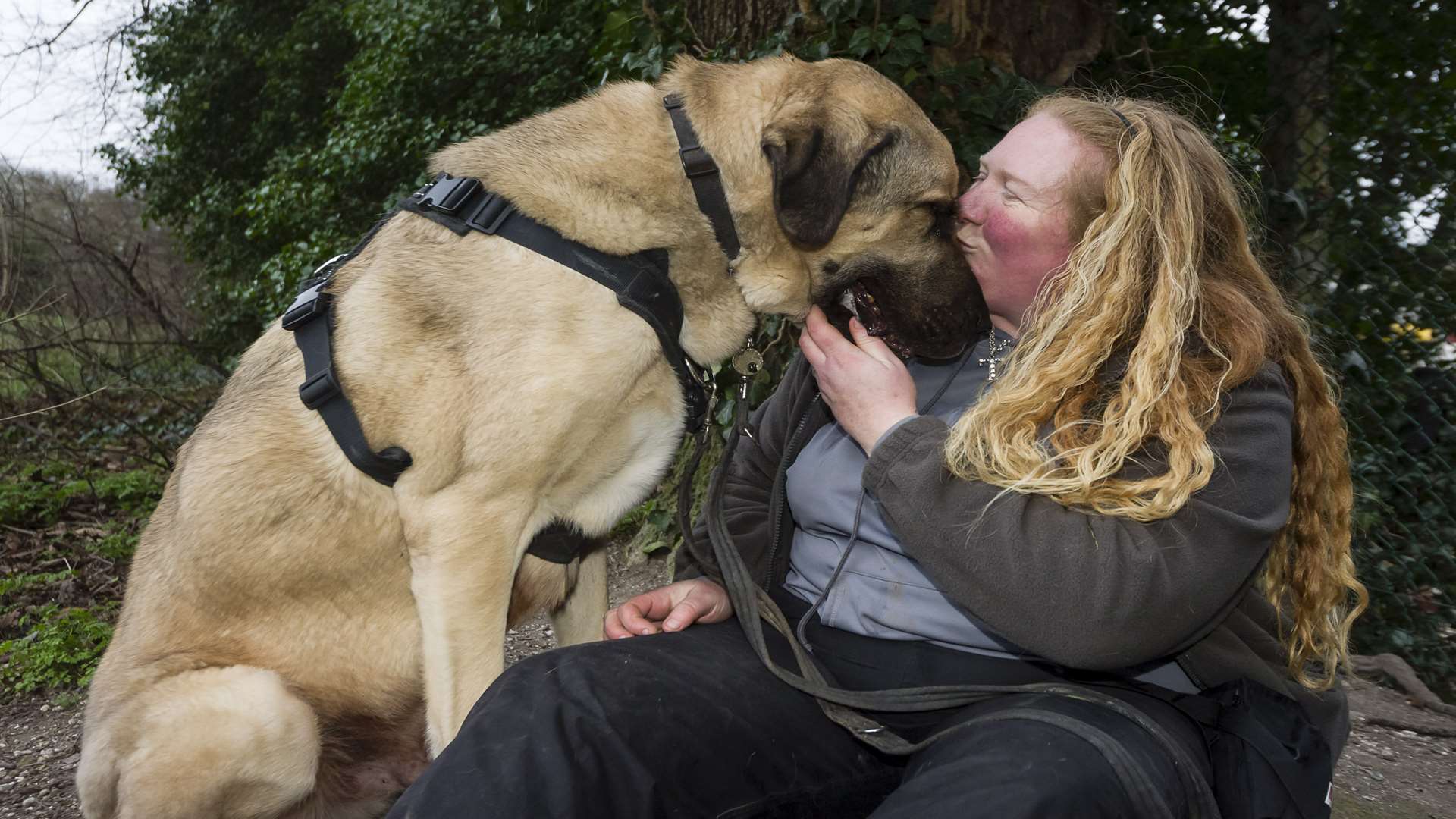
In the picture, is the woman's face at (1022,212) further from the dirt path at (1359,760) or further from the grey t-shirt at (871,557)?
the dirt path at (1359,760)

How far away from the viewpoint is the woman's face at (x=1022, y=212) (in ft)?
7.07

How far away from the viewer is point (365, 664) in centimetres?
243

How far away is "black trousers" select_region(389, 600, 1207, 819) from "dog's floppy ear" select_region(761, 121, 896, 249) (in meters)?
0.93

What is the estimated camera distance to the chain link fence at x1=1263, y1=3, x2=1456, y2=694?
3.92m

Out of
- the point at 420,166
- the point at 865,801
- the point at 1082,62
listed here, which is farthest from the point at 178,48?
the point at 865,801

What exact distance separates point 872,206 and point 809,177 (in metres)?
0.24

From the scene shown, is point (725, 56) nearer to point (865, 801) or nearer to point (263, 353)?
point (263, 353)

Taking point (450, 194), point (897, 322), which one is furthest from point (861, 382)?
point (450, 194)

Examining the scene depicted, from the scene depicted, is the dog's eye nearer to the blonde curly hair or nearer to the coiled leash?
the blonde curly hair

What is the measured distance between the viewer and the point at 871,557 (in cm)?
204

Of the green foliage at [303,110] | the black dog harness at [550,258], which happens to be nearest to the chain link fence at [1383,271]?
the black dog harness at [550,258]

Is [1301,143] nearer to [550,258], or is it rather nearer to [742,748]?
[550,258]

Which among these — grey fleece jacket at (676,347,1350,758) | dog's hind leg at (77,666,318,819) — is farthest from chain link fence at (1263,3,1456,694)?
dog's hind leg at (77,666,318,819)

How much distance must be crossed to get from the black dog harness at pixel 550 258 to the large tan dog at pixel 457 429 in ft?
0.10
